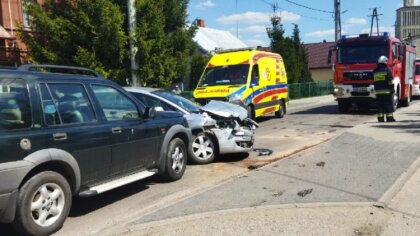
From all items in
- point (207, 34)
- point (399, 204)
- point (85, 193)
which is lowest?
point (399, 204)

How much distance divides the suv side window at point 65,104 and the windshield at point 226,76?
9.36 m

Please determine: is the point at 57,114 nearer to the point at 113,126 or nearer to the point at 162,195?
the point at 113,126

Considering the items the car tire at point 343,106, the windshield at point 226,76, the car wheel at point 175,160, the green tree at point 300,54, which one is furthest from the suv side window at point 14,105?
the green tree at point 300,54

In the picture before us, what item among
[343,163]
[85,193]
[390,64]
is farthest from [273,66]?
[85,193]

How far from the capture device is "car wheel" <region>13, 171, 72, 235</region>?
451cm

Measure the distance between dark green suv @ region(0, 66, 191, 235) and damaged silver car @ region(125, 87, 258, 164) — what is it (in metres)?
2.00

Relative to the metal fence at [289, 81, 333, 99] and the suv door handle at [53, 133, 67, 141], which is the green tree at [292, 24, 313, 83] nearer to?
the metal fence at [289, 81, 333, 99]

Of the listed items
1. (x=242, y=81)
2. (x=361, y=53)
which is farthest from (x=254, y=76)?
(x=361, y=53)

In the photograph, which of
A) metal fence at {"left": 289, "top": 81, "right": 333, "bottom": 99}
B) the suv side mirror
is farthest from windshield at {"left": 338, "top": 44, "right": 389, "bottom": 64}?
metal fence at {"left": 289, "top": 81, "right": 333, "bottom": 99}

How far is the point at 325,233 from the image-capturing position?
465 centimetres

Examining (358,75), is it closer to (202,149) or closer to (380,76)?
(380,76)

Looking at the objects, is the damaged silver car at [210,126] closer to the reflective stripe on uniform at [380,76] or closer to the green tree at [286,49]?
the reflective stripe on uniform at [380,76]

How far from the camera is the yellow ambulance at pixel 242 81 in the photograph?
1409 centimetres

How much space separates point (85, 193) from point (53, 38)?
10.1m
